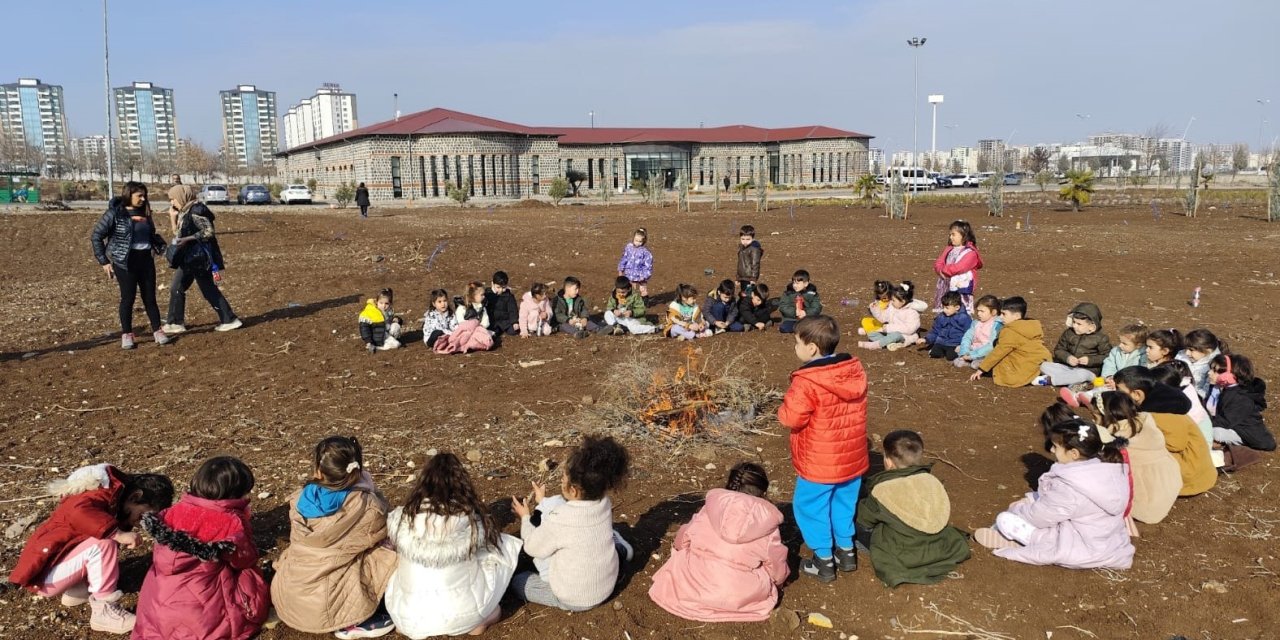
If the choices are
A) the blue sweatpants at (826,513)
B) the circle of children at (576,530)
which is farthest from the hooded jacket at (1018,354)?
the blue sweatpants at (826,513)

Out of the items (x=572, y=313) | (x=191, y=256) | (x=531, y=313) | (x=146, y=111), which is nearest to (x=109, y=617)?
(x=531, y=313)

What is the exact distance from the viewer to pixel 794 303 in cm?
969

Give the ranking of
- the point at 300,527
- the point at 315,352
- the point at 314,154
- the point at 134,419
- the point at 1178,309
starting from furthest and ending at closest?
the point at 314,154, the point at 1178,309, the point at 315,352, the point at 134,419, the point at 300,527

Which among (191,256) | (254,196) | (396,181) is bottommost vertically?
(191,256)

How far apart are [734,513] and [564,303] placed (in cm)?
612

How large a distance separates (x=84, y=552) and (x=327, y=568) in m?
1.14

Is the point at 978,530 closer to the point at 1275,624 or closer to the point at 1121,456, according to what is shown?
the point at 1121,456

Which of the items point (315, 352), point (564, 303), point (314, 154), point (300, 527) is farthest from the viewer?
point (314, 154)

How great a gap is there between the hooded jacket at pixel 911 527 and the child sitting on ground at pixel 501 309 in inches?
233

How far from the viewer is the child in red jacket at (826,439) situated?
3863mm

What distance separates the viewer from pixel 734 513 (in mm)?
3621

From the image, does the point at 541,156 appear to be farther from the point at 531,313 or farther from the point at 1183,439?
the point at 1183,439

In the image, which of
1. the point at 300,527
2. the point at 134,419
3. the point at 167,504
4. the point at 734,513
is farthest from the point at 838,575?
the point at 134,419

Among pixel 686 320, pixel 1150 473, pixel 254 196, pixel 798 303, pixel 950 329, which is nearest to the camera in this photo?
pixel 1150 473
